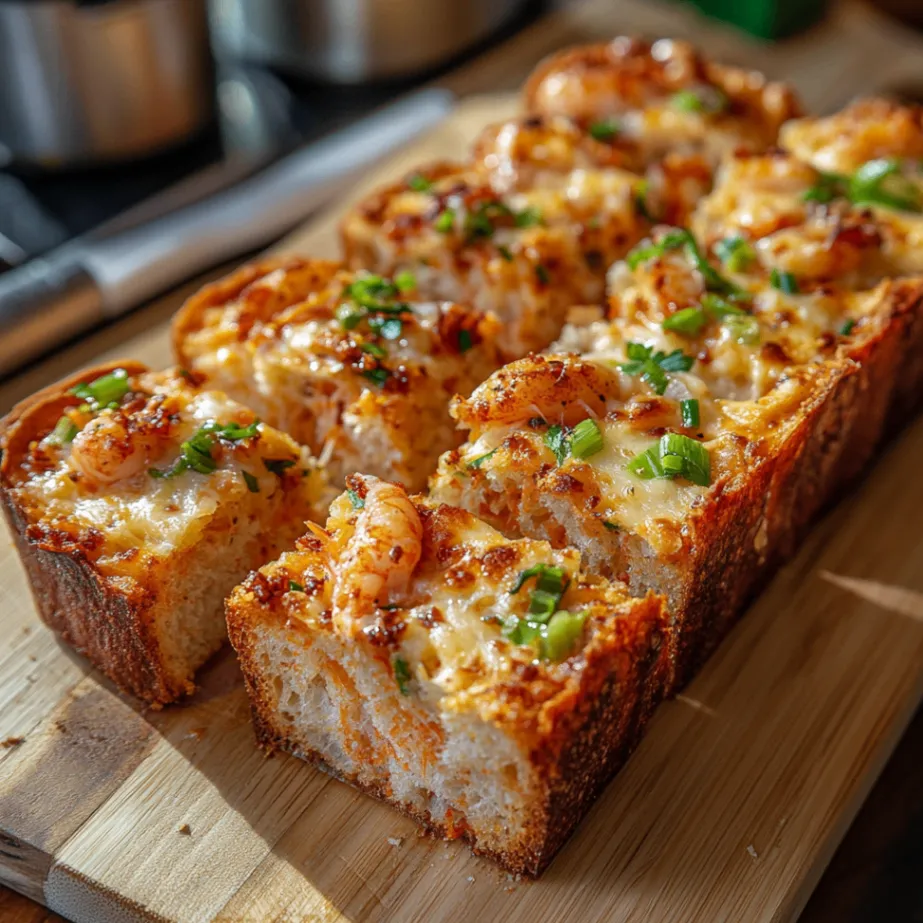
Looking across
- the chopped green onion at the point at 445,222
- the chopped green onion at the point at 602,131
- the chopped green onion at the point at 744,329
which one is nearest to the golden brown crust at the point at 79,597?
the chopped green onion at the point at 445,222

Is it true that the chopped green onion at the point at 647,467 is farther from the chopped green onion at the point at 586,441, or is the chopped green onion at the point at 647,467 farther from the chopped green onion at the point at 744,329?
the chopped green onion at the point at 744,329

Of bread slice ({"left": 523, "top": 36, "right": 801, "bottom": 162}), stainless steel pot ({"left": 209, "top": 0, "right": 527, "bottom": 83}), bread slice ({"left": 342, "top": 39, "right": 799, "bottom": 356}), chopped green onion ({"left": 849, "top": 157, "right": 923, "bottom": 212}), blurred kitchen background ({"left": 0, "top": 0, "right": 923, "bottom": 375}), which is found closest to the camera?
bread slice ({"left": 342, "top": 39, "right": 799, "bottom": 356})

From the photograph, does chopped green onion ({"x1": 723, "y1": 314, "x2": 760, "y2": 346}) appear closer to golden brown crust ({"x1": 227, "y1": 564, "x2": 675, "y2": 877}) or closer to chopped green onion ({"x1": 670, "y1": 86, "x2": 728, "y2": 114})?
golden brown crust ({"x1": 227, "y1": 564, "x2": 675, "y2": 877})

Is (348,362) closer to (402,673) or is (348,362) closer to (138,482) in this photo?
(138,482)

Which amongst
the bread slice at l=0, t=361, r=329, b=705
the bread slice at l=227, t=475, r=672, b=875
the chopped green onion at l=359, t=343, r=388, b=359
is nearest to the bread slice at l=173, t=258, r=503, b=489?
the chopped green onion at l=359, t=343, r=388, b=359

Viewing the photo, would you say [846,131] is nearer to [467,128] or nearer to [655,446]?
[467,128]

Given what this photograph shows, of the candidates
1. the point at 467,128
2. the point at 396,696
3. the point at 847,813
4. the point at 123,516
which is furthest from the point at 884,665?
the point at 467,128
